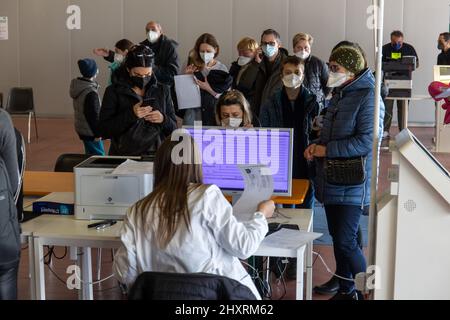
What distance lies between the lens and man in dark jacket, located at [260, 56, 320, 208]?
4707 mm

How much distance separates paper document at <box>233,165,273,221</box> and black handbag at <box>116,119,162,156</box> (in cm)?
137

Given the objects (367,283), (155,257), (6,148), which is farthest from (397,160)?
(6,148)

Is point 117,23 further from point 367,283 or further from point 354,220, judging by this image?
point 367,283

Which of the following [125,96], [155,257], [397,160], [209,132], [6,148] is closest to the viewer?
[155,257]

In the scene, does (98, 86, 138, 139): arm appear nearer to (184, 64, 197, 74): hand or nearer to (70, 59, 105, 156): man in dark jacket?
(184, 64, 197, 74): hand

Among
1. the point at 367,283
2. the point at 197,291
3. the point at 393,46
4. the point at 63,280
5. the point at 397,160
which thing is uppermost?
the point at 393,46

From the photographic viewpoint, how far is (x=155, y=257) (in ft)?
8.98

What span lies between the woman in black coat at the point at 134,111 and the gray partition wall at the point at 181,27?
8131 mm

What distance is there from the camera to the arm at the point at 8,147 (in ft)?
10.5

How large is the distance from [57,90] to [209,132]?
10316 millimetres

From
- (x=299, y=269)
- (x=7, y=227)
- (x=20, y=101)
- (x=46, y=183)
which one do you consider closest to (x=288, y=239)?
(x=299, y=269)

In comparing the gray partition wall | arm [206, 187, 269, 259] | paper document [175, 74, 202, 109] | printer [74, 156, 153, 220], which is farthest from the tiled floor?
arm [206, 187, 269, 259]

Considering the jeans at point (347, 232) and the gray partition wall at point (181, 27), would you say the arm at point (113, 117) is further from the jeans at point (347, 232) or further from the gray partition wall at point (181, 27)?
the gray partition wall at point (181, 27)

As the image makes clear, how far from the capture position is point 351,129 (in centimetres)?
395
